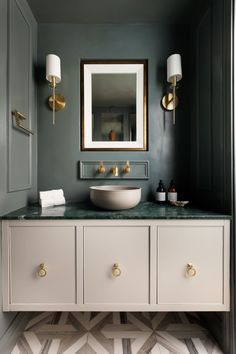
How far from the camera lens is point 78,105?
5.49 feet

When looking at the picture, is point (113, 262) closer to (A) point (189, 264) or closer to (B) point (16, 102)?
(A) point (189, 264)

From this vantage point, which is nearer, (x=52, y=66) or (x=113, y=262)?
(x=113, y=262)

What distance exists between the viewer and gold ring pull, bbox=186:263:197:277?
3.76 feet

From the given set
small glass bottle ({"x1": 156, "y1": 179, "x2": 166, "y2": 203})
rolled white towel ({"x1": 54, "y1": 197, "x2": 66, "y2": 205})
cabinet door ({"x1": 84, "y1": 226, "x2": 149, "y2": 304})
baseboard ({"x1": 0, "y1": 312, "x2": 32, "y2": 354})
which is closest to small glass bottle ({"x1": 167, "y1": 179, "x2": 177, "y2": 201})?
small glass bottle ({"x1": 156, "y1": 179, "x2": 166, "y2": 203})

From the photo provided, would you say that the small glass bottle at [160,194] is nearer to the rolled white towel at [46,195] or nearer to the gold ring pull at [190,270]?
the gold ring pull at [190,270]

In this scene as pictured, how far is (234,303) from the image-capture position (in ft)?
3.85

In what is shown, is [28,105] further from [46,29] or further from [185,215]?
[185,215]

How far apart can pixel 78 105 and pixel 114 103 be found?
283 millimetres

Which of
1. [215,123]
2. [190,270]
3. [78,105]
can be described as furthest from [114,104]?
[190,270]

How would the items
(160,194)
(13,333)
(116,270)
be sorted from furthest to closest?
1. (160,194)
2. (13,333)
3. (116,270)

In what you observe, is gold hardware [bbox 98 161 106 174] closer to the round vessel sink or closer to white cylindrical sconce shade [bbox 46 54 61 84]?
the round vessel sink

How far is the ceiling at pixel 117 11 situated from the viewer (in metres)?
1.47

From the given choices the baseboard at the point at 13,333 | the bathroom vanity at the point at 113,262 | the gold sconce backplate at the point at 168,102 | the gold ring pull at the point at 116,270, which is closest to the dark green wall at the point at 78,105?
the gold sconce backplate at the point at 168,102

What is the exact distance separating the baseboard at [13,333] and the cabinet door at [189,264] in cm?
88
